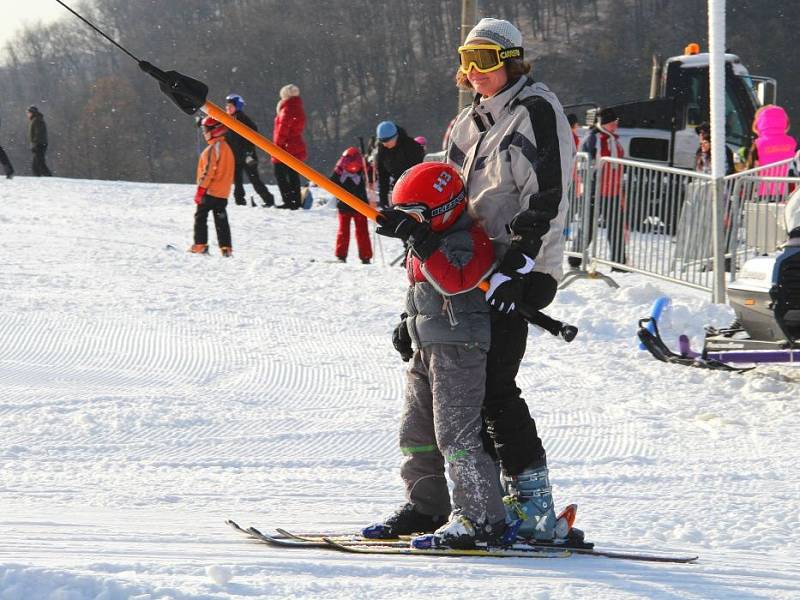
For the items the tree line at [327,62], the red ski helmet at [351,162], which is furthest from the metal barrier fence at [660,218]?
the tree line at [327,62]

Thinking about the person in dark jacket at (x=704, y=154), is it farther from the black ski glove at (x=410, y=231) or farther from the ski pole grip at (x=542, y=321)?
the black ski glove at (x=410, y=231)

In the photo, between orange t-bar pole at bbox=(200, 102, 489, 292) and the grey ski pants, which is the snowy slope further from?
orange t-bar pole at bbox=(200, 102, 489, 292)

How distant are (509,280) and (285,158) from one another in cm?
89

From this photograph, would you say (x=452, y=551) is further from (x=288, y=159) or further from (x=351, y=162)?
(x=351, y=162)

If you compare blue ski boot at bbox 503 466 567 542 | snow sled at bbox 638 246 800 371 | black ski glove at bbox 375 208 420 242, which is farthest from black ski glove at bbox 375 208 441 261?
snow sled at bbox 638 246 800 371

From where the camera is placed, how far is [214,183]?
460 inches

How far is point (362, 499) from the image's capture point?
4801mm

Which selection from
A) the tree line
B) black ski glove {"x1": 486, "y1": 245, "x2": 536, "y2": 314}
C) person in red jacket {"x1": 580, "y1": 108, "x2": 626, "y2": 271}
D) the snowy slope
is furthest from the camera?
the tree line

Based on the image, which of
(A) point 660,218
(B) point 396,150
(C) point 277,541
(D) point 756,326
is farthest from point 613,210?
(C) point 277,541

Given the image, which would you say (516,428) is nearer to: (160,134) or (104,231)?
(104,231)

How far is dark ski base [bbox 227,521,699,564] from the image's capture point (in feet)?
12.0

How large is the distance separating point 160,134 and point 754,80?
39.3 metres

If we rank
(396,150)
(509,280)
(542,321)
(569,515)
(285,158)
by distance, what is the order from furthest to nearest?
1. (396,150)
2. (569,515)
3. (285,158)
4. (542,321)
5. (509,280)

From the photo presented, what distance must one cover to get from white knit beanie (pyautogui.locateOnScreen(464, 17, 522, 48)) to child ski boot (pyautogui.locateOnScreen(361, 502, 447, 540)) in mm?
1601
